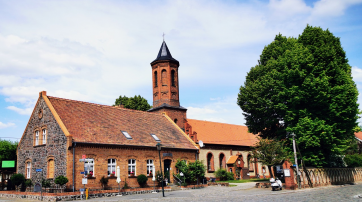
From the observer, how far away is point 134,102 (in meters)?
55.8

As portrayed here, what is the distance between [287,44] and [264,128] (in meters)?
10.1

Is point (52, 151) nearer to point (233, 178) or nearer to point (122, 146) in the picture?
point (122, 146)

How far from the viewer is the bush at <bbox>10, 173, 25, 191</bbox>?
1089 inches

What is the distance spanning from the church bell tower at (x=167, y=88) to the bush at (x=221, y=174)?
7507 mm

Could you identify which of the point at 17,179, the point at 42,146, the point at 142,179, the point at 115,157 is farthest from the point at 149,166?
the point at 17,179

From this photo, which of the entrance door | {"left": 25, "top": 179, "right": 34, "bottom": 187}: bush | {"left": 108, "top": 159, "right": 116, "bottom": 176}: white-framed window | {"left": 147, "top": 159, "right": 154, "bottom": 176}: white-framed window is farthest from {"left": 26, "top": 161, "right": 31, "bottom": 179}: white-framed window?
the entrance door

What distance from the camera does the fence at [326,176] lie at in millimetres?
27763

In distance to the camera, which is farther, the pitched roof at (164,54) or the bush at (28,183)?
the pitched roof at (164,54)

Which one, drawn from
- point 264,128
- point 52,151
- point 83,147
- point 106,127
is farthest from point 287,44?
point 52,151

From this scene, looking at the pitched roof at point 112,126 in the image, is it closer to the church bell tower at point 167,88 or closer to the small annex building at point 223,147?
the church bell tower at point 167,88

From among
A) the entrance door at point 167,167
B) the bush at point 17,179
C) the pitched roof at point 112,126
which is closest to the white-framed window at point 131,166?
the pitched roof at point 112,126

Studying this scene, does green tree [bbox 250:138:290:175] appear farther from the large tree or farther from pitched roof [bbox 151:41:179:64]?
pitched roof [bbox 151:41:179:64]

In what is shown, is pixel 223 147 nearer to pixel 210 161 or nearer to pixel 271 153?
pixel 210 161

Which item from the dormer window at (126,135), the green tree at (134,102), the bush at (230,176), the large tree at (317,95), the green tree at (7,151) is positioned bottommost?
the bush at (230,176)
